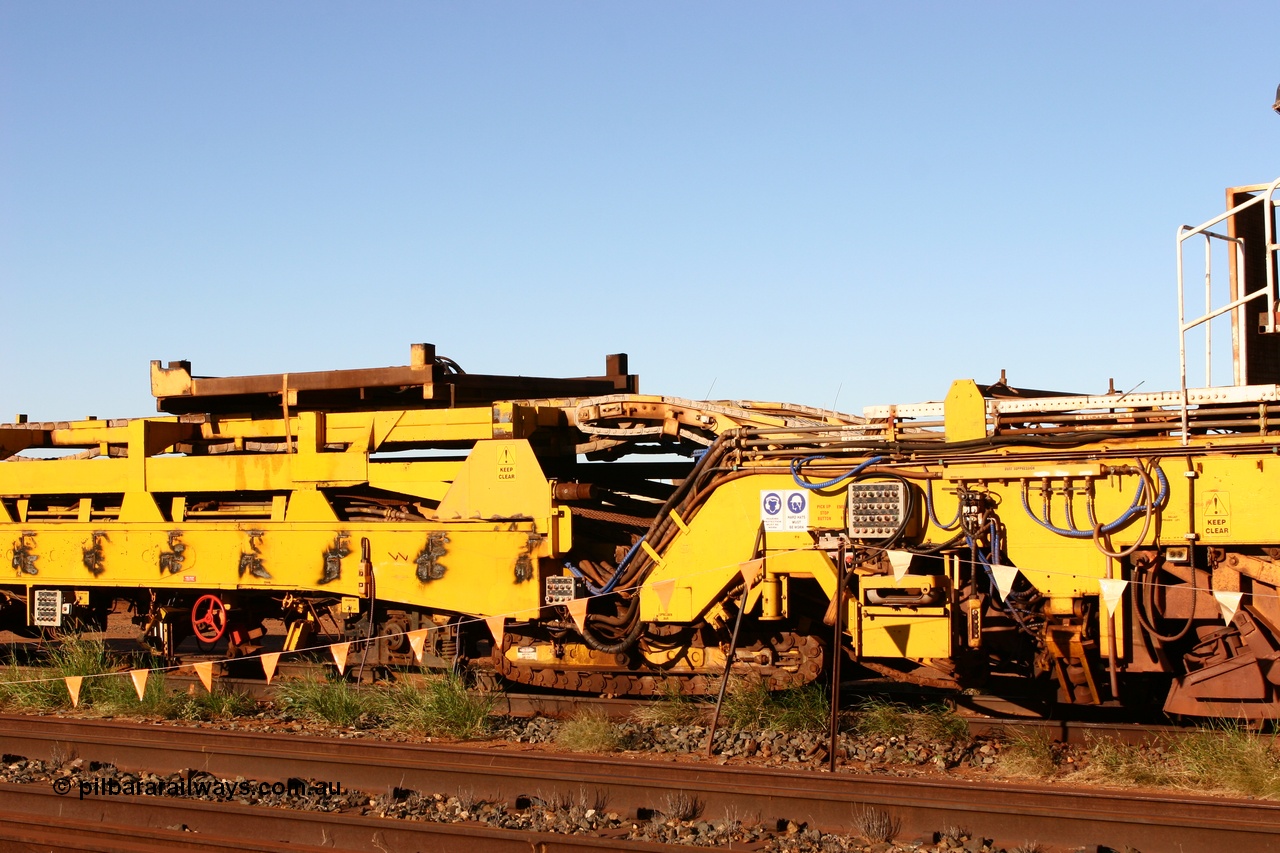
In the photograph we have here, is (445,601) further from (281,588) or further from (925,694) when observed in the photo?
(925,694)

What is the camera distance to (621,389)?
42.9ft

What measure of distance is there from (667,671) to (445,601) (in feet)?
6.78

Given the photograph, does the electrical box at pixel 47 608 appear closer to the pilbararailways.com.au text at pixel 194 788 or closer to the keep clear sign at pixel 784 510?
the pilbararailways.com.au text at pixel 194 788

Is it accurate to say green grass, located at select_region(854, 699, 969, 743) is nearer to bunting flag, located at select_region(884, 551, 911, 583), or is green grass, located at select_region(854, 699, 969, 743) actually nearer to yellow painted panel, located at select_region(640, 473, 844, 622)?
yellow painted panel, located at select_region(640, 473, 844, 622)

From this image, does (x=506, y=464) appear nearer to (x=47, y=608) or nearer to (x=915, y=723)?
(x=915, y=723)

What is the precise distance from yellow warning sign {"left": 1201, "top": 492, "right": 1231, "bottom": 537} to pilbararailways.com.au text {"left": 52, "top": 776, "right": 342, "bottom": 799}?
6.08 meters

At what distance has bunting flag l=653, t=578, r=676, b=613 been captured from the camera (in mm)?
9836

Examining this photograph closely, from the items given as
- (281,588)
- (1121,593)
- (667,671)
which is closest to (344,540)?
(281,588)

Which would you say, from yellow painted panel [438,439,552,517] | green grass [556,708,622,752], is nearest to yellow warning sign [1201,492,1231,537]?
green grass [556,708,622,752]

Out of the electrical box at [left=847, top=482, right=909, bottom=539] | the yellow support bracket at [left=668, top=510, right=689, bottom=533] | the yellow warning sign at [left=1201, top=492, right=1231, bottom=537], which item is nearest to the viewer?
the yellow warning sign at [left=1201, top=492, right=1231, bottom=537]

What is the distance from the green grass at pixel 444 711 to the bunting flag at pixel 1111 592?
190 inches

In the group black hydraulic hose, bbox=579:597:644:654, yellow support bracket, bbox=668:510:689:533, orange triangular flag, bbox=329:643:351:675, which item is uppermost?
yellow support bracket, bbox=668:510:689:533

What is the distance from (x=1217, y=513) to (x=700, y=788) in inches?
154

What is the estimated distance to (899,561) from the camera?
8.79m
